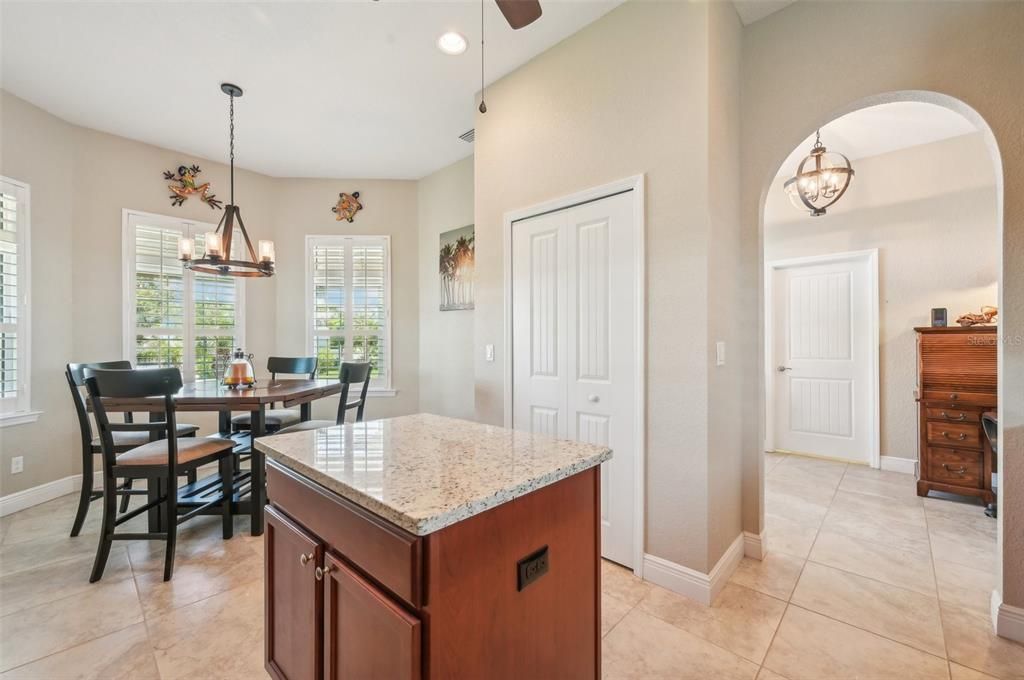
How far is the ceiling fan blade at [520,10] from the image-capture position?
4.71 feet

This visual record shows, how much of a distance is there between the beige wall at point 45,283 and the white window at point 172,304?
0.40 metres

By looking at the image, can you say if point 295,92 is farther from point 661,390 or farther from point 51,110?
point 661,390

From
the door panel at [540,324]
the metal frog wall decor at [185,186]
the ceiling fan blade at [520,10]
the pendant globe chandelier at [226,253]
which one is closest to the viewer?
the ceiling fan blade at [520,10]

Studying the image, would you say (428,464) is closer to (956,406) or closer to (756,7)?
(756,7)

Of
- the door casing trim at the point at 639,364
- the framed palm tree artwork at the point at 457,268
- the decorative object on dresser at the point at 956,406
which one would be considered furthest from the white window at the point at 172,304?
the decorative object on dresser at the point at 956,406

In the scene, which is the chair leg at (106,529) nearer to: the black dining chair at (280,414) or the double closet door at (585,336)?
the black dining chair at (280,414)

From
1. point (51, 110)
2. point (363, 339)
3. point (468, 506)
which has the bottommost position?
point (468, 506)

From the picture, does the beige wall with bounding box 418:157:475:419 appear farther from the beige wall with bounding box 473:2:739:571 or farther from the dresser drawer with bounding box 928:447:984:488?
the dresser drawer with bounding box 928:447:984:488

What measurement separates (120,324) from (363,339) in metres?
2.05

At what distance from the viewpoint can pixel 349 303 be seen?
15.4ft

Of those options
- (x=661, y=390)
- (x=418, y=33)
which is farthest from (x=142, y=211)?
(x=661, y=390)

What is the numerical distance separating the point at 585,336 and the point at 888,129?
3.42 meters

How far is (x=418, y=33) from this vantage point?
2479mm

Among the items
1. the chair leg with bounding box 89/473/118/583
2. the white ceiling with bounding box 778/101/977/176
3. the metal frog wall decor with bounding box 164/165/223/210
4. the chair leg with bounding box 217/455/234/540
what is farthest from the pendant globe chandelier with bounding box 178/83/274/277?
the white ceiling with bounding box 778/101/977/176
